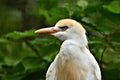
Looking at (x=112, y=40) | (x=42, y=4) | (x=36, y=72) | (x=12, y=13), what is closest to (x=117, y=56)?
(x=112, y=40)

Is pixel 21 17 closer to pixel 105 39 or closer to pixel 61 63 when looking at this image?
pixel 105 39

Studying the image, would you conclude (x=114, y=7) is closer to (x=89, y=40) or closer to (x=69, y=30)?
(x=89, y=40)

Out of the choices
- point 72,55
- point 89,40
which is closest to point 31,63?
point 89,40

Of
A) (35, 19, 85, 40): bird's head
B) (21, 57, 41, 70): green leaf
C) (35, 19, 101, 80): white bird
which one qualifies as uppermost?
(35, 19, 85, 40): bird's head

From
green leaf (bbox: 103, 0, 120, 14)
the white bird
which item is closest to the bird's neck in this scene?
the white bird

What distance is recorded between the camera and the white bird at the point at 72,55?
169 cm

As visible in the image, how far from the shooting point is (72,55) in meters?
1.71

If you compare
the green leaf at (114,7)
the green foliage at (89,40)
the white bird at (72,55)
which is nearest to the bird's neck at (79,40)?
the white bird at (72,55)

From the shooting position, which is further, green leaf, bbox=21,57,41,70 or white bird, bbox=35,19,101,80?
green leaf, bbox=21,57,41,70

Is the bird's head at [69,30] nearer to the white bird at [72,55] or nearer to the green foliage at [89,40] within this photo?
the white bird at [72,55]

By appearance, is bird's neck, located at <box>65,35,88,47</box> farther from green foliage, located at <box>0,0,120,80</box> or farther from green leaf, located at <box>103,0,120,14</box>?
green leaf, located at <box>103,0,120,14</box>

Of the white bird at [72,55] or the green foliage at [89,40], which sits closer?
the white bird at [72,55]

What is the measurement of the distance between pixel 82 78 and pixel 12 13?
2515 millimetres

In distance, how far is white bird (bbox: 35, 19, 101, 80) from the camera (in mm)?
1686
